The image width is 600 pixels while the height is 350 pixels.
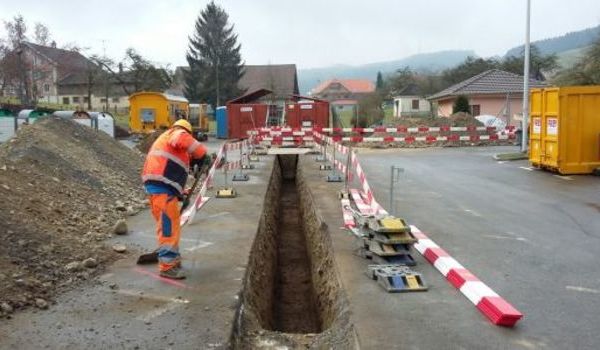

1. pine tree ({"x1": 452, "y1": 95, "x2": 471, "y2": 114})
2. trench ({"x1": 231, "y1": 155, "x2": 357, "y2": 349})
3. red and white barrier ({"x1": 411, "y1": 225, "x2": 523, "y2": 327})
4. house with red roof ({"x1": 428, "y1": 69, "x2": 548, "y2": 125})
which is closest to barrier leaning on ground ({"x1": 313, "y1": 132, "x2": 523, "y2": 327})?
red and white barrier ({"x1": 411, "y1": 225, "x2": 523, "y2": 327})

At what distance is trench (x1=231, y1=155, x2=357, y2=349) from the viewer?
5223mm

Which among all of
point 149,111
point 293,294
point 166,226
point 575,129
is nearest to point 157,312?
point 166,226

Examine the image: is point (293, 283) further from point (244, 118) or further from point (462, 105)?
point (462, 105)

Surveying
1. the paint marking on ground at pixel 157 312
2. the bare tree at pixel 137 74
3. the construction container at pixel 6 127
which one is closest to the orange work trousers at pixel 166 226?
the paint marking on ground at pixel 157 312

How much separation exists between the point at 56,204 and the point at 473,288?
6.08 metres

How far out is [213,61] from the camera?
61625mm

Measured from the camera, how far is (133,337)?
4.61 meters

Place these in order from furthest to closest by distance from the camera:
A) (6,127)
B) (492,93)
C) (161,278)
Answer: (492,93)
(6,127)
(161,278)

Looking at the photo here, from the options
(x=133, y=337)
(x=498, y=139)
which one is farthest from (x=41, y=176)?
(x=498, y=139)

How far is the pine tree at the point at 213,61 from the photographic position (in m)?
60.4

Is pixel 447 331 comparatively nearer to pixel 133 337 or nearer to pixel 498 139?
pixel 133 337

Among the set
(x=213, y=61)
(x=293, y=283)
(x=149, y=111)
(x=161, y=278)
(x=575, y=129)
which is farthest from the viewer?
(x=213, y=61)

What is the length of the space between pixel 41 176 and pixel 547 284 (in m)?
7.77

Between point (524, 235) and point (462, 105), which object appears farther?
point (462, 105)
